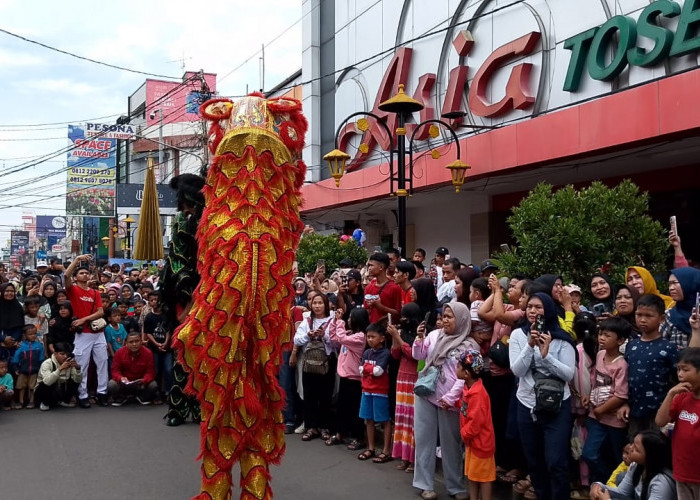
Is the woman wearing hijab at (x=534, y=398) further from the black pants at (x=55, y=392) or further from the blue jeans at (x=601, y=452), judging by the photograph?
the black pants at (x=55, y=392)

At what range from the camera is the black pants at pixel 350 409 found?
6.02 meters

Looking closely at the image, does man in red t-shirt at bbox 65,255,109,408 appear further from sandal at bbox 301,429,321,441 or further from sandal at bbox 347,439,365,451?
sandal at bbox 347,439,365,451

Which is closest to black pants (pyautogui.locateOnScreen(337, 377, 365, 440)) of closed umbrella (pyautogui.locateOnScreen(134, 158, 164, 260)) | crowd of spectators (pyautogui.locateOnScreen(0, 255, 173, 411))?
crowd of spectators (pyautogui.locateOnScreen(0, 255, 173, 411))

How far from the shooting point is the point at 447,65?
13.4m

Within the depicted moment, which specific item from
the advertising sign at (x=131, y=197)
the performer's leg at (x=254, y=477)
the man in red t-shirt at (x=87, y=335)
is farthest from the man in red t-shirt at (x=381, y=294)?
the advertising sign at (x=131, y=197)

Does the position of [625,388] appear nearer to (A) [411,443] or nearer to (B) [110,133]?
(A) [411,443]

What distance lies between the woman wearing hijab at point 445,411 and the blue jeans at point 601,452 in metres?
0.91

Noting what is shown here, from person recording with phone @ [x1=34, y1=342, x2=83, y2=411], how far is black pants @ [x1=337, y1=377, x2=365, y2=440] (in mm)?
3467

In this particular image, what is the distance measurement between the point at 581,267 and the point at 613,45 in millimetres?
5695

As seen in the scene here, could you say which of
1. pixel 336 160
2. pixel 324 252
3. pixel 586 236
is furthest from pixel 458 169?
pixel 586 236

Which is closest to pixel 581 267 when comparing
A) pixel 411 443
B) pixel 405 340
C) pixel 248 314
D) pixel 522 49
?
pixel 405 340

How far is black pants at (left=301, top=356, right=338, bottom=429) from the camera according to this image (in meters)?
6.26

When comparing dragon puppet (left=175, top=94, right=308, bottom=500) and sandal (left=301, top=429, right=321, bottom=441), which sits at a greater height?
dragon puppet (left=175, top=94, right=308, bottom=500)

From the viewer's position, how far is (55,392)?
763 cm
